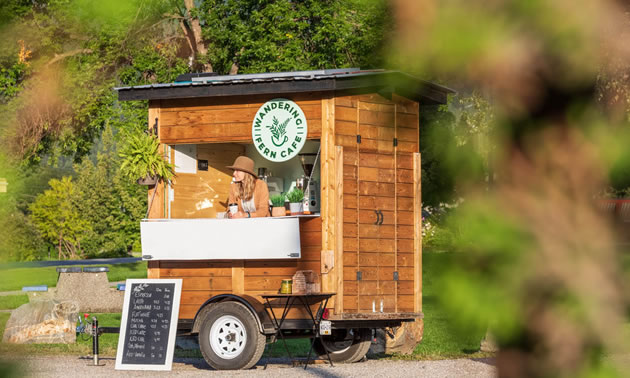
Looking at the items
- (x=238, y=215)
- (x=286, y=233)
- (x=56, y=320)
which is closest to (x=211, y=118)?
(x=238, y=215)

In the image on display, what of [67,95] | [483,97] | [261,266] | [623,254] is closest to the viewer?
[623,254]

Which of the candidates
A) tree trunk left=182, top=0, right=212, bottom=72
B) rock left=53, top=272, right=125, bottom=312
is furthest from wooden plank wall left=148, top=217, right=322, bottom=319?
tree trunk left=182, top=0, right=212, bottom=72

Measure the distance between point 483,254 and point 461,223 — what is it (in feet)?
0.14

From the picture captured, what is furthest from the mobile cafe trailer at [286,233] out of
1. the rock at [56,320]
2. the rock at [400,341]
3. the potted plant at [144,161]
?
the rock at [56,320]

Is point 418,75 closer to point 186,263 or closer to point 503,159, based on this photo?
point 503,159

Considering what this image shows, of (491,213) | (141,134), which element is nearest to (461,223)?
(491,213)

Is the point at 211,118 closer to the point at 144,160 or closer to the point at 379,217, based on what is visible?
the point at 144,160

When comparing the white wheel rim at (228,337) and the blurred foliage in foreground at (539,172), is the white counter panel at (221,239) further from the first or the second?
the blurred foliage in foreground at (539,172)

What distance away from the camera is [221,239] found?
37.5 feet

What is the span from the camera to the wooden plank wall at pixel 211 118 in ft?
38.3

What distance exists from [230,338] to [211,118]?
2788 mm

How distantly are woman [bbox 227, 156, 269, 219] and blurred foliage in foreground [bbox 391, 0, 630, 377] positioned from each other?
34.5 feet

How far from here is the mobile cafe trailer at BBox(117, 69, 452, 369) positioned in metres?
11.0

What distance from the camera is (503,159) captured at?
1.07m
